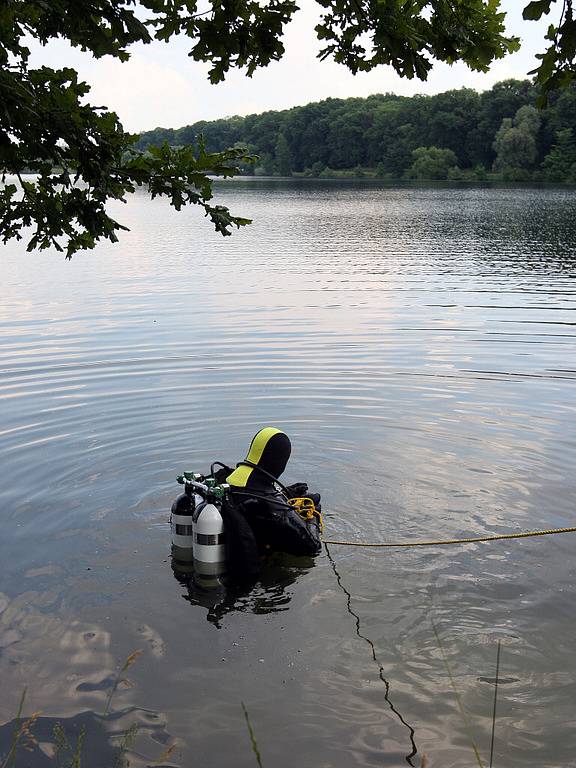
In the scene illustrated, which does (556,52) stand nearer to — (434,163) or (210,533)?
(210,533)

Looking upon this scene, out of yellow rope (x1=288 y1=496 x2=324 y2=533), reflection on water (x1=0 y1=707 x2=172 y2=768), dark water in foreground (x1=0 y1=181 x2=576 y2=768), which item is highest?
yellow rope (x1=288 y1=496 x2=324 y2=533)

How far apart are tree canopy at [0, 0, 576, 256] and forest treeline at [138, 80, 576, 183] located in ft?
314

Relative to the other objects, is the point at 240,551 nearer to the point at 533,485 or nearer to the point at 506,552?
the point at 506,552

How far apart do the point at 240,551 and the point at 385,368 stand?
8.79m

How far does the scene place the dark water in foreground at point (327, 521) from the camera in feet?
19.0

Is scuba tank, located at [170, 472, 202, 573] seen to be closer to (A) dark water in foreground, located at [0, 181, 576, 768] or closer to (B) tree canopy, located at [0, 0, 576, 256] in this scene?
(A) dark water in foreground, located at [0, 181, 576, 768]

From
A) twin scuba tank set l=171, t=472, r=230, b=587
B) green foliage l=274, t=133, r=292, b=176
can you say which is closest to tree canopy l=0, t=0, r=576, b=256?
twin scuba tank set l=171, t=472, r=230, b=587

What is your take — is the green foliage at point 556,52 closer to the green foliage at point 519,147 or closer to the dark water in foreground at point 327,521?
the dark water in foreground at point 327,521

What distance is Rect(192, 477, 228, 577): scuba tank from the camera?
7297 millimetres

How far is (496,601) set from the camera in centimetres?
724

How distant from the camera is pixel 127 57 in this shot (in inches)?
242

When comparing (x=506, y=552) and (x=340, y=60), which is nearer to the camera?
(x=340, y=60)

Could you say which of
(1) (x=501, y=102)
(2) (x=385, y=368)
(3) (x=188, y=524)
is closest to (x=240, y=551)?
(3) (x=188, y=524)

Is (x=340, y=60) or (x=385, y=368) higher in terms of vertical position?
(x=340, y=60)
